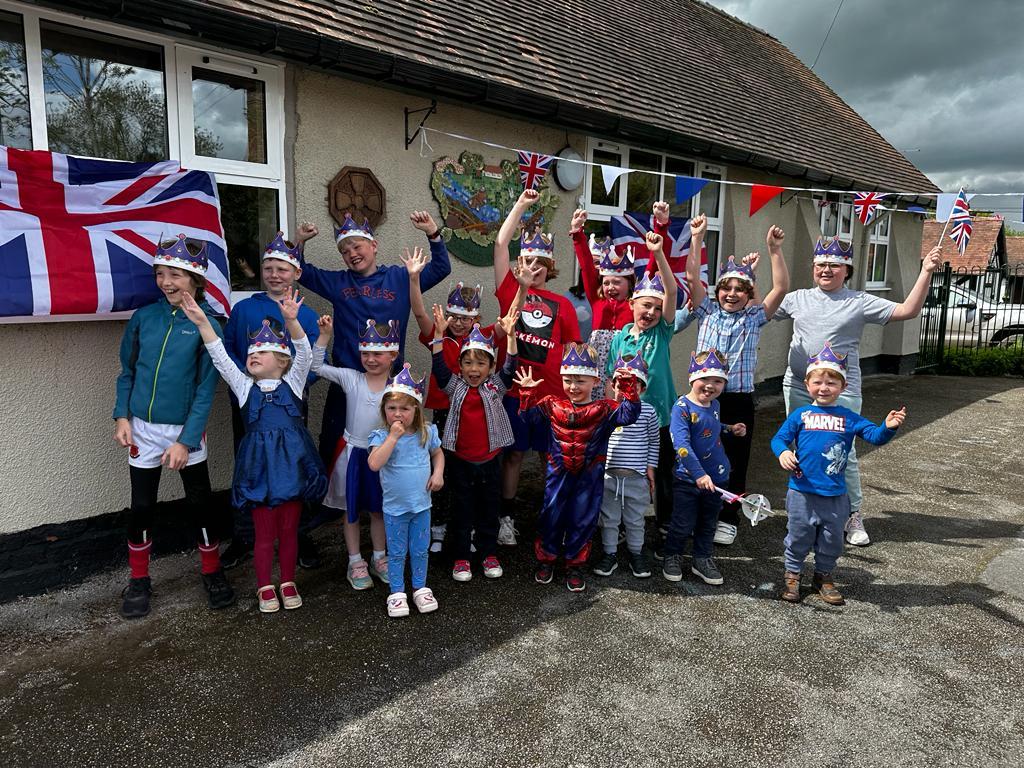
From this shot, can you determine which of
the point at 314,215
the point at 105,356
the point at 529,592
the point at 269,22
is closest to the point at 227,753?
the point at 529,592

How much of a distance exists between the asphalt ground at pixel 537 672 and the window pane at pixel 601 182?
3.88 metres

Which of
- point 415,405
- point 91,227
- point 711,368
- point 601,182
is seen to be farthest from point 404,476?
point 601,182

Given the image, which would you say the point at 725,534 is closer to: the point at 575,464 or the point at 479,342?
the point at 575,464

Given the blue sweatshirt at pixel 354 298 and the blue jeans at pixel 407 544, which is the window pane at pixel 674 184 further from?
the blue jeans at pixel 407 544

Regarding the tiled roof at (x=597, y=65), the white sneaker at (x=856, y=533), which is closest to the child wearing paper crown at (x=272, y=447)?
the tiled roof at (x=597, y=65)

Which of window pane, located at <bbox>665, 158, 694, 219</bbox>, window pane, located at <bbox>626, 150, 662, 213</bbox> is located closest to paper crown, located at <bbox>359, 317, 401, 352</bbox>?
window pane, located at <bbox>626, 150, 662, 213</bbox>

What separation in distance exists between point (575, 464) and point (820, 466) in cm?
128

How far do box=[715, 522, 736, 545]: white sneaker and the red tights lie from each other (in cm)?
269

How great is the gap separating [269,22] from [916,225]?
39.2ft

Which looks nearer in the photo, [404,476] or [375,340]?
[404,476]

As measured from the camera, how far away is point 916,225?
39.7 feet

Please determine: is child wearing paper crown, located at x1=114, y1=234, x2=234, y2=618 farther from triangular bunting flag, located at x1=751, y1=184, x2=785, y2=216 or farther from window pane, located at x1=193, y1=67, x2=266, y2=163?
triangular bunting flag, located at x1=751, y1=184, x2=785, y2=216

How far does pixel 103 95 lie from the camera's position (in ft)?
12.5

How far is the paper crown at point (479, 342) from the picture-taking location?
3.80 m
